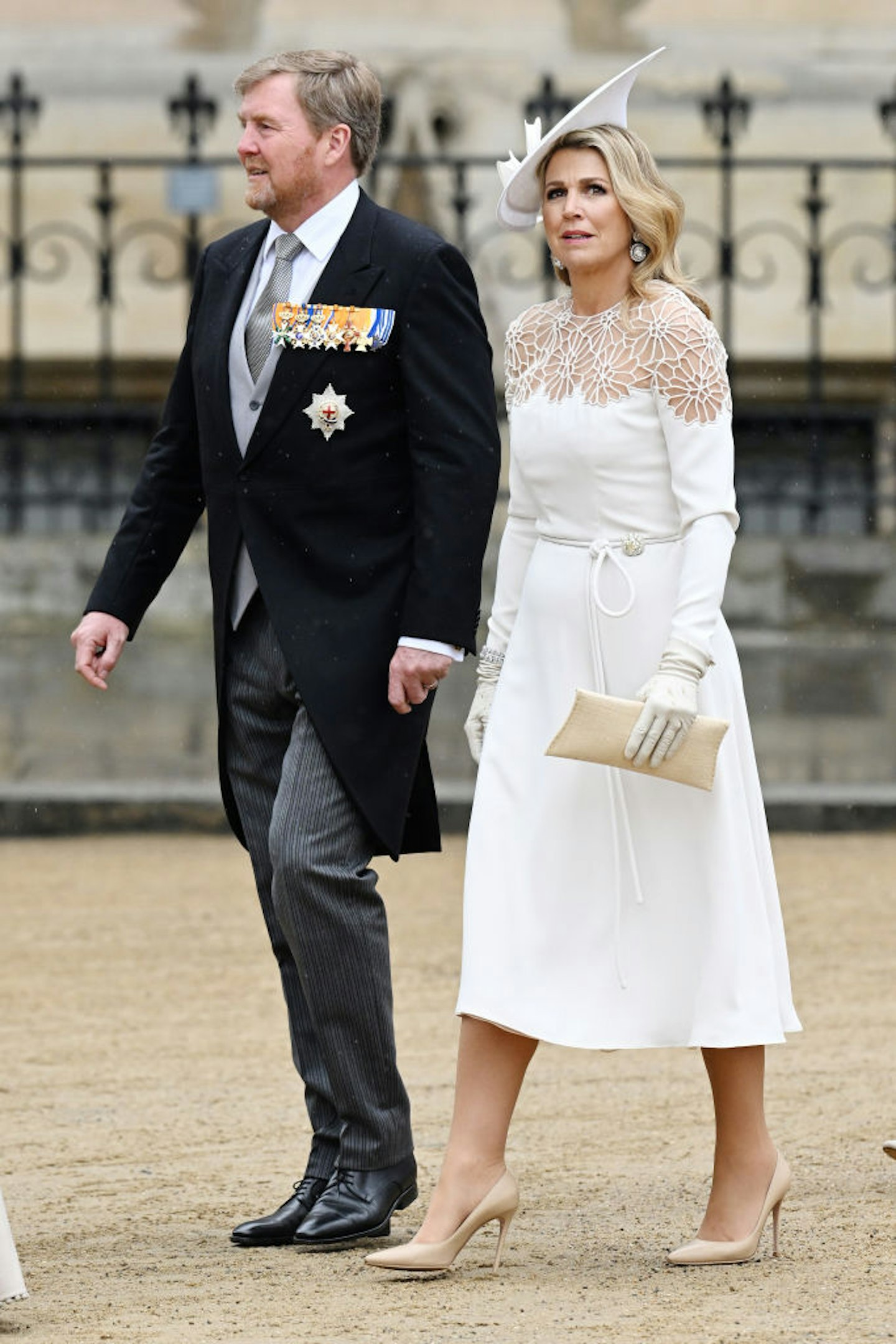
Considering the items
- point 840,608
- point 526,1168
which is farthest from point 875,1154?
point 840,608

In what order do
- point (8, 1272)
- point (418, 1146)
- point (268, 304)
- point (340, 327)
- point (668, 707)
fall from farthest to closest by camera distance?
point (418, 1146) < point (268, 304) < point (340, 327) < point (668, 707) < point (8, 1272)

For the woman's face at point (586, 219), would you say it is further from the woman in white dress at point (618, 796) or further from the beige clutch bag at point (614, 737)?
the beige clutch bag at point (614, 737)

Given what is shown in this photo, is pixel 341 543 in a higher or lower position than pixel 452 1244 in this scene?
higher

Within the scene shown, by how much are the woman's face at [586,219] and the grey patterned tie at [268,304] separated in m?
0.45

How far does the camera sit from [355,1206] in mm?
3807

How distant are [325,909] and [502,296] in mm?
9785

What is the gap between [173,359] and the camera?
13359 mm

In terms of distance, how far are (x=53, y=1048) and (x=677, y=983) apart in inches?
82.3

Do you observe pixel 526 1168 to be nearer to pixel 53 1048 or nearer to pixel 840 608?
pixel 53 1048

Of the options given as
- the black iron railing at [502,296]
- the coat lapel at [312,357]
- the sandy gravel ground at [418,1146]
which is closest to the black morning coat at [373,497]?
the coat lapel at [312,357]

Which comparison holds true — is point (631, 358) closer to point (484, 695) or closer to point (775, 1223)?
point (484, 695)

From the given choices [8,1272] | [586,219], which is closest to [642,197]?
[586,219]

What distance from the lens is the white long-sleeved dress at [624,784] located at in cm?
359

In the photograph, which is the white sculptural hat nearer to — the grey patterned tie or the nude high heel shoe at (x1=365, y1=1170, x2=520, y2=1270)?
the grey patterned tie
